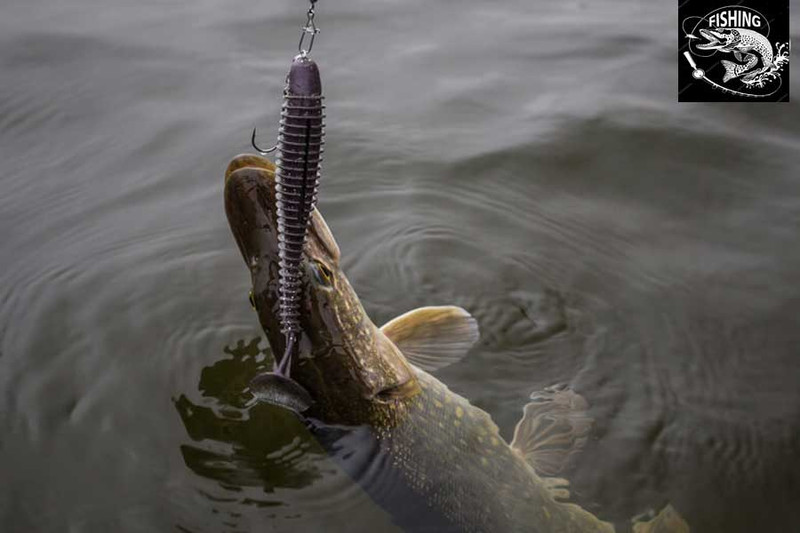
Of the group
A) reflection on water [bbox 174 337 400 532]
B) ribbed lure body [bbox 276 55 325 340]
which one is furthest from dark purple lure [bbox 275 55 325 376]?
reflection on water [bbox 174 337 400 532]

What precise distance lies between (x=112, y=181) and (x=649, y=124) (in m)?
3.72

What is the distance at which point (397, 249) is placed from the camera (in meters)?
4.93

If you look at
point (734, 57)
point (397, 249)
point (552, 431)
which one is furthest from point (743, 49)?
point (552, 431)

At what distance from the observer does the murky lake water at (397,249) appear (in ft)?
12.2

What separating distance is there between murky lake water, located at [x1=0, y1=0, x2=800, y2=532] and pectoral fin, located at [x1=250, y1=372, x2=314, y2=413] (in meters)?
0.69

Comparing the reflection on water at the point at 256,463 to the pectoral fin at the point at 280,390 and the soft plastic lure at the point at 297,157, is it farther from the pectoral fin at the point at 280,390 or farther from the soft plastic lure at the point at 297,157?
the soft plastic lure at the point at 297,157

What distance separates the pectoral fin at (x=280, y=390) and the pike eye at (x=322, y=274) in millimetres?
387

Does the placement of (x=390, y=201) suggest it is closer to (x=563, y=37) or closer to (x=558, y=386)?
(x=558, y=386)

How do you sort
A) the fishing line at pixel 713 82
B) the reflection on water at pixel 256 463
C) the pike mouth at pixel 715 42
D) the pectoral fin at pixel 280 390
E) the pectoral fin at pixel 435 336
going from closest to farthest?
the pectoral fin at pixel 280 390 → the reflection on water at pixel 256 463 → the pectoral fin at pixel 435 336 → the fishing line at pixel 713 82 → the pike mouth at pixel 715 42

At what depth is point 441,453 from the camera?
3328 mm

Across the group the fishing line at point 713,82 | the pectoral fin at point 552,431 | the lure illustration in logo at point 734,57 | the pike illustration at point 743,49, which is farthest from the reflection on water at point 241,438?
the pike illustration at point 743,49

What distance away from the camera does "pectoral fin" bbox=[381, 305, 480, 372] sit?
12.0 ft

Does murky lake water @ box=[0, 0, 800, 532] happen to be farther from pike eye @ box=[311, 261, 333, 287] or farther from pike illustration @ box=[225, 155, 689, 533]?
pike eye @ box=[311, 261, 333, 287]

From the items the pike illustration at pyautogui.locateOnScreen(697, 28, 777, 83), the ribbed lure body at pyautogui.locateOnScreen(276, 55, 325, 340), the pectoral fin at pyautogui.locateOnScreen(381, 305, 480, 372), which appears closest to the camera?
the ribbed lure body at pyautogui.locateOnScreen(276, 55, 325, 340)
